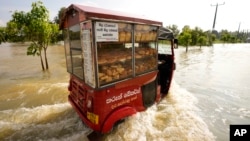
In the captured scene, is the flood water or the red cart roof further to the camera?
the flood water

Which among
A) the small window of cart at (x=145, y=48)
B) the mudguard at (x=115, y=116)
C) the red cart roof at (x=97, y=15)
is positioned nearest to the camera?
the red cart roof at (x=97, y=15)

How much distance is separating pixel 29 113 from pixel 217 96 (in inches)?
277

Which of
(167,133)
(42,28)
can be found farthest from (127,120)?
(42,28)

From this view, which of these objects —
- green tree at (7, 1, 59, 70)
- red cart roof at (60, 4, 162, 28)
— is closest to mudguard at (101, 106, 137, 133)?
red cart roof at (60, 4, 162, 28)

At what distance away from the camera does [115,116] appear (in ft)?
11.2

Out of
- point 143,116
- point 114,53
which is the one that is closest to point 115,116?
point 114,53

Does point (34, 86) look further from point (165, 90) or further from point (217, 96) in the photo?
point (217, 96)

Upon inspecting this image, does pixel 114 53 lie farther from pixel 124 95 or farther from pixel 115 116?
pixel 115 116

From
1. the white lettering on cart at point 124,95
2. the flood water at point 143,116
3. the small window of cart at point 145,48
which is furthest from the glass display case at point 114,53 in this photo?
the flood water at point 143,116

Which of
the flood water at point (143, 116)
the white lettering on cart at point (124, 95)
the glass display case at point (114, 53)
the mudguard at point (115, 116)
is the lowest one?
the flood water at point (143, 116)

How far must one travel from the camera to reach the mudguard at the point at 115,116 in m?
3.29

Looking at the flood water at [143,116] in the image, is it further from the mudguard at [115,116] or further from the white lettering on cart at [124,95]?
the white lettering on cart at [124,95]

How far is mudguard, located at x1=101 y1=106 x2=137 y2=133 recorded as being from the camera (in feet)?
10.8

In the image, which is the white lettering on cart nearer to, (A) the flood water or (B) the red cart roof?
Answer: (A) the flood water
